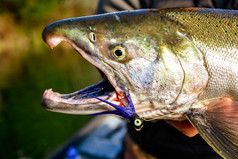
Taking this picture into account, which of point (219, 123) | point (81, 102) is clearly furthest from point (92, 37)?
point (219, 123)

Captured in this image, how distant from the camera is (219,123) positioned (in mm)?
1461

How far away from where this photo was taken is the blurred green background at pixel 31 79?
6.08 meters

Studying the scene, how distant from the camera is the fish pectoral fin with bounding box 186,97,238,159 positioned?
1.40 metres

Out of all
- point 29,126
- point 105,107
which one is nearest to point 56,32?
point 105,107

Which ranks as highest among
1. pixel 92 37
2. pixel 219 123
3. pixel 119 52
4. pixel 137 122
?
pixel 92 37

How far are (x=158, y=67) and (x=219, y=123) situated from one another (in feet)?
1.62

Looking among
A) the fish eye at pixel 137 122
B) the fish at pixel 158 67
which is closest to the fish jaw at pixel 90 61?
the fish at pixel 158 67

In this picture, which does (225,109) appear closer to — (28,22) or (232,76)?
(232,76)

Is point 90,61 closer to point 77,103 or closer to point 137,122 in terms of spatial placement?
point 77,103

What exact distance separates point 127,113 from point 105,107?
0.14 metres

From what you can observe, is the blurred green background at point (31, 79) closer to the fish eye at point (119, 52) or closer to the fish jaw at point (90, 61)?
the fish jaw at point (90, 61)

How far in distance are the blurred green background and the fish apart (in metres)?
0.27

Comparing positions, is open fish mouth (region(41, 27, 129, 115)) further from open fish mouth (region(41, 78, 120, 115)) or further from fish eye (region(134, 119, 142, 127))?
fish eye (region(134, 119, 142, 127))

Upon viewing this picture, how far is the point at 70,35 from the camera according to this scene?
1.42 m
